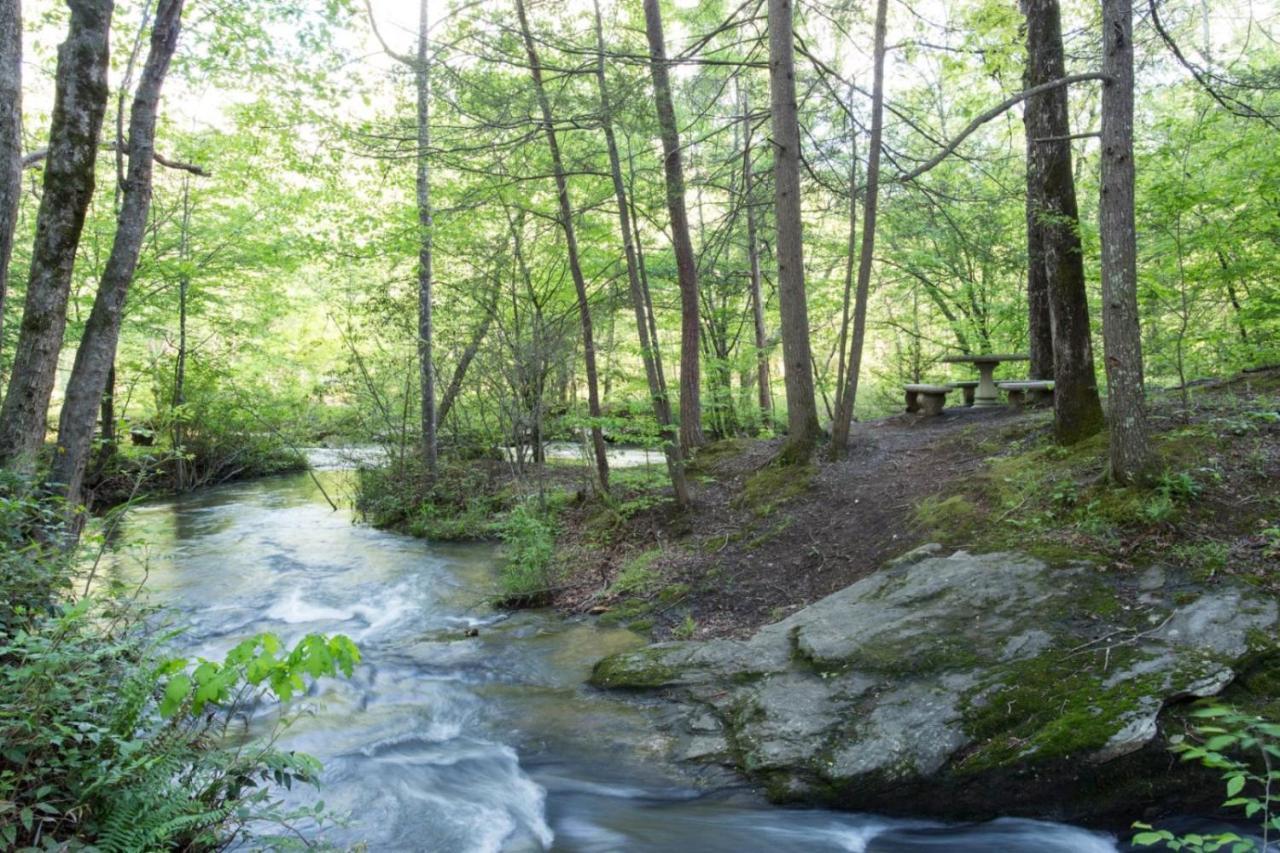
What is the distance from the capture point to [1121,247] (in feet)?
18.4

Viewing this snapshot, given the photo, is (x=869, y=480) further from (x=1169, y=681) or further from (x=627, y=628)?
(x=1169, y=681)

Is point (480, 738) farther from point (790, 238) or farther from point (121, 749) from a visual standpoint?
point (790, 238)

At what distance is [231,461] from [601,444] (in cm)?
1077

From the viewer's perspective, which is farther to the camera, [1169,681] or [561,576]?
[561,576]

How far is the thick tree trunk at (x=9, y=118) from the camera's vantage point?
514 cm

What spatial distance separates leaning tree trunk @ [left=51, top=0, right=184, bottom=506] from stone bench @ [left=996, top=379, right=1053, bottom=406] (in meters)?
10.8

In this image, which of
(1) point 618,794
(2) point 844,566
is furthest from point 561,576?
(1) point 618,794

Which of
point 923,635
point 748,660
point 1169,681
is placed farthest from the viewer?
point 748,660

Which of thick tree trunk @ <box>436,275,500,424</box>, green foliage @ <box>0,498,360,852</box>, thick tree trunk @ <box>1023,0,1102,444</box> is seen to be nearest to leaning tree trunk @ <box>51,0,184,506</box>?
green foliage @ <box>0,498,360,852</box>

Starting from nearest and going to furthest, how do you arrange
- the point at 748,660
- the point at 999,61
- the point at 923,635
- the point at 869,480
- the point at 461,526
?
the point at 923,635 < the point at 748,660 < the point at 999,61 < the point at 869,480 < the point at 461,526

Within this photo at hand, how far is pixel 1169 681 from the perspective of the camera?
4348mm

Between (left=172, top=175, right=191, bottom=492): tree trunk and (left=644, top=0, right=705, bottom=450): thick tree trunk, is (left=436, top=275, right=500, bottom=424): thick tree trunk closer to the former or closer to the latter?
(left=644, top=0, right=705, bottom=450): thick tree trunk

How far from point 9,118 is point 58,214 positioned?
32.2 inches

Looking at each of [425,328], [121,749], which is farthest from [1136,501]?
[425,328]
